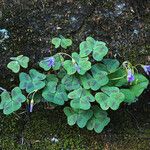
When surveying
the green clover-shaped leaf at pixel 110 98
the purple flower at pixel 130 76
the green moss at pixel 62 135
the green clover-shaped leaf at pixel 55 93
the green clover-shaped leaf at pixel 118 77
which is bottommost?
the green moss at pixel 62 135

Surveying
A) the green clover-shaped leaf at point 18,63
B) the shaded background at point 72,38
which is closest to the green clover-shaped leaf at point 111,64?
the shaded background at point 72,38

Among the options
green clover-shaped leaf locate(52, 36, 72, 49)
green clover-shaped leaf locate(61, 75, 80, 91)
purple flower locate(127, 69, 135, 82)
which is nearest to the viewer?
purple flower locate(127, 69, 135, 82)

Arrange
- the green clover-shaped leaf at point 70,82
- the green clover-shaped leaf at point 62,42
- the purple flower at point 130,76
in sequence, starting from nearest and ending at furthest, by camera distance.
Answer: the purple flower at point 130,76, the green clover-shaped leaf at point 70,82, the green clover-shaped leaf at point 62,42

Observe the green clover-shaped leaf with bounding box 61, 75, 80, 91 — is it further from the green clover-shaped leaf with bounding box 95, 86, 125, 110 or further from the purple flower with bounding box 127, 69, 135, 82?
the purple flower with bounding box 127, 69, 135, 82

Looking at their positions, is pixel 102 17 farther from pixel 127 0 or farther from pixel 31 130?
pixel 31 130

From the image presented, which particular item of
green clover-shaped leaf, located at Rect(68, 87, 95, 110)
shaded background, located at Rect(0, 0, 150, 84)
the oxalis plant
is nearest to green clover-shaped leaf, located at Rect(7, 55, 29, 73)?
the oxalis plant

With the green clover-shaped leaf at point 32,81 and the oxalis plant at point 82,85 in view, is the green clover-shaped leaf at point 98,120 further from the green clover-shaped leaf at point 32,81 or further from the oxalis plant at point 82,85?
the green clover-shaped leaf at point 32,81

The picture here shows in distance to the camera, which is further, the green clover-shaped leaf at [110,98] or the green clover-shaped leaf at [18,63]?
the green clover-shaped leaf at [18,63]
